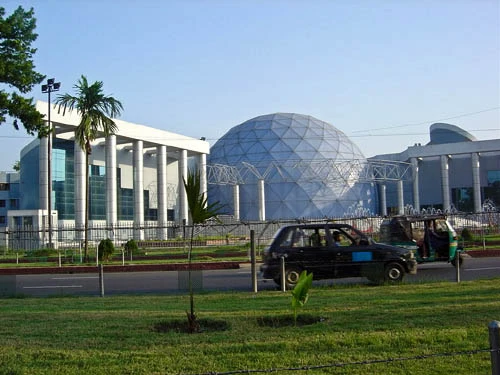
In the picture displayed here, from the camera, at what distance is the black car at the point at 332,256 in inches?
615

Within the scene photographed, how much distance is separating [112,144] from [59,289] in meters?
33.5

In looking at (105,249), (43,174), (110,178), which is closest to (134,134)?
(110,178)

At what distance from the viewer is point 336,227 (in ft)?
52.6

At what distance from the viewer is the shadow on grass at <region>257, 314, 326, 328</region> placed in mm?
9352

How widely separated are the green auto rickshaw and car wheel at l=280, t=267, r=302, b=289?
5.95 m

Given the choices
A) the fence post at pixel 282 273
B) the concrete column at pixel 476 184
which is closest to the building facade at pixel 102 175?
the fence post at pixel 282 273

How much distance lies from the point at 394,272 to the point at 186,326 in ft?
26.4

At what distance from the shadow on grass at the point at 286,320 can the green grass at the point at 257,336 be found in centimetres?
2

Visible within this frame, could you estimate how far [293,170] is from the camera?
66562mm

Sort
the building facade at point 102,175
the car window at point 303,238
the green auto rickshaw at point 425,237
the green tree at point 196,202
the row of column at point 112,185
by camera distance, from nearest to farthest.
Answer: the green tree at point 196,202 < the car window at point 303,238 < the green auto rickshaw at point 425,237 < the row of column at point 112,185 < the building facade at point 102,175

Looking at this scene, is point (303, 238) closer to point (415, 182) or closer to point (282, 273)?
point (282, 273)

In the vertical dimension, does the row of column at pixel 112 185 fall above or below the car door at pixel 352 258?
above

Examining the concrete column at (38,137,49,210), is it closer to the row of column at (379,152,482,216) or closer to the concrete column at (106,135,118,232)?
the concrete column at (106,135,118,232)

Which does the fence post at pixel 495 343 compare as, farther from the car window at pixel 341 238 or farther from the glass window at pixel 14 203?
the glass window at pixel 14 203
